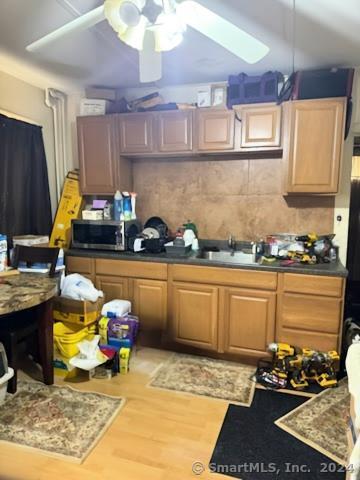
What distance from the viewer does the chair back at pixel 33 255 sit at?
2448mm

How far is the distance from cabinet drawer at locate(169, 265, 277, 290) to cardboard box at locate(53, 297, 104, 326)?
70 cm

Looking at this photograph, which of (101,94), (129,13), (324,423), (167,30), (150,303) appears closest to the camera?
(129,13)

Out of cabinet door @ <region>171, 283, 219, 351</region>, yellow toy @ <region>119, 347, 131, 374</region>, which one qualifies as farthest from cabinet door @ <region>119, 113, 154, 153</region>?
yellow toy @ <region>119, 347, 131, 374</region>

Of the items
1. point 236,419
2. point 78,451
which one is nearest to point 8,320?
point 78,451

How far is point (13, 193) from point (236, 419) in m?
2.49

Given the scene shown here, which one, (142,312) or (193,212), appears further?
(193,212)

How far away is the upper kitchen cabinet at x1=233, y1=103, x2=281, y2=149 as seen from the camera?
269 cm

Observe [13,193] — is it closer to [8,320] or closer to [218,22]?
[8,320]

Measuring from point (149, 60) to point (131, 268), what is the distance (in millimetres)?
1688

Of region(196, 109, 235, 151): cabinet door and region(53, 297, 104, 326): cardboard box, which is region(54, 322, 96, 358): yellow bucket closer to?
region(53, 297, 104, 326): cardboard box

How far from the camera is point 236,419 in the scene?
2.04 meters

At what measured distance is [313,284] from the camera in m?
2.44

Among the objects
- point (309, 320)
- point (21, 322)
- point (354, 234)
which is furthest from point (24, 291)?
point (354, 234)

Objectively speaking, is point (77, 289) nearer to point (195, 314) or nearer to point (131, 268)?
point (131, 268)
